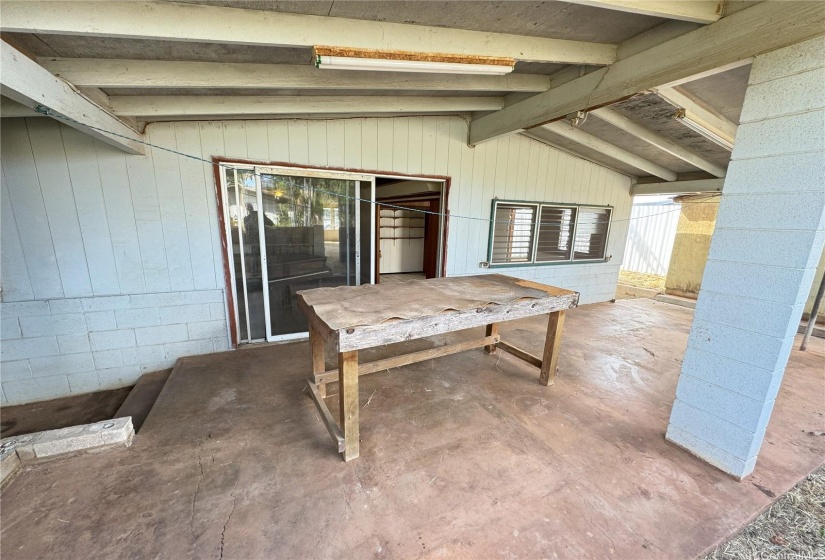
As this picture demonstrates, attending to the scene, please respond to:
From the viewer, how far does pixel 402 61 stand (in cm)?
185

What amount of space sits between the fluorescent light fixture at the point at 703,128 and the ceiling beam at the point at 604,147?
3.56ft

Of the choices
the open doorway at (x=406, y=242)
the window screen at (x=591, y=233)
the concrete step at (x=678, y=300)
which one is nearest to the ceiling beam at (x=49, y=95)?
the open doorway at (x=406, y=242)

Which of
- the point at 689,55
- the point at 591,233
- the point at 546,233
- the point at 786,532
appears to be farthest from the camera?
the point at 591,233

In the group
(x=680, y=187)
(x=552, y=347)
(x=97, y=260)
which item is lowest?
(x=552, y=347)

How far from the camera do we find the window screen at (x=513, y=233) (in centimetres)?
467

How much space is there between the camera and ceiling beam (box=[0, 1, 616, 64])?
1.30 meters

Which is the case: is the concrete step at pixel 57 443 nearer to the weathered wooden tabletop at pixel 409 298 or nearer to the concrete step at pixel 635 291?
the weathered wooden tabletop at pixel 409 298

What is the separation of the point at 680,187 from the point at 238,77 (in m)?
6.27

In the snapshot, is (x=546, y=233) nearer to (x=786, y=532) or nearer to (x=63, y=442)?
(x=786, y=532)

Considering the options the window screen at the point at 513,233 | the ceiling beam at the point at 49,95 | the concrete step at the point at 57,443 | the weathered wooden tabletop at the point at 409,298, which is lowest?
the concrete step at the point at 57,443

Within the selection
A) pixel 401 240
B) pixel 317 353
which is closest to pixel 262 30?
pixel 317 353

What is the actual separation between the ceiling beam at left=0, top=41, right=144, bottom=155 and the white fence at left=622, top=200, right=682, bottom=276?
30.5 feet

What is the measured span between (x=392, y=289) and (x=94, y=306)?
2728mm

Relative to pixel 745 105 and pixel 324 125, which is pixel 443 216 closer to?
pixel 324 125
